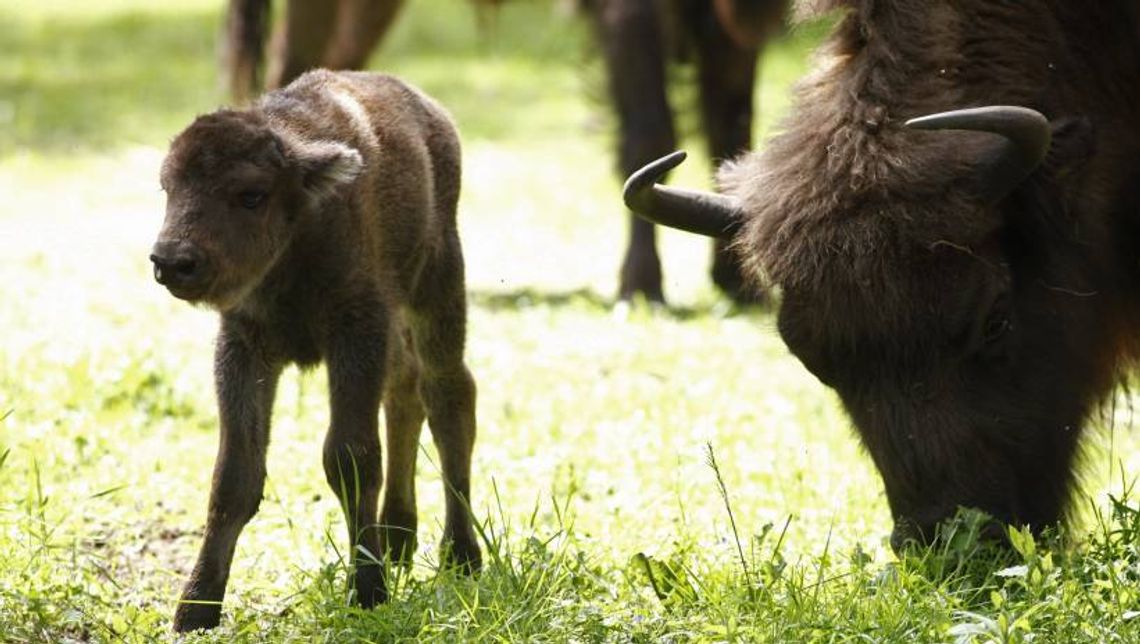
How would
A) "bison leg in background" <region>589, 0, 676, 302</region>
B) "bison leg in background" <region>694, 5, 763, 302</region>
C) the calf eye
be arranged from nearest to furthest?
the calf eye < "bison leg in background" <region>589, 0, 676, 302</region> < "bison leg in background" <region>694, 5, 763, 302</region>

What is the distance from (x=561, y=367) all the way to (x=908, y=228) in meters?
4.23

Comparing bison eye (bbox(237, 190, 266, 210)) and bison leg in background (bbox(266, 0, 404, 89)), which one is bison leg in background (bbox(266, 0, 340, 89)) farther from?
bison eye (bbox(237, 190, 266, 210))

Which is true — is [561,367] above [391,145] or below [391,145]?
below

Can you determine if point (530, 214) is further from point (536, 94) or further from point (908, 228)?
point (908, 228)

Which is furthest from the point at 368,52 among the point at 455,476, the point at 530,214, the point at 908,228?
the point at 908,228

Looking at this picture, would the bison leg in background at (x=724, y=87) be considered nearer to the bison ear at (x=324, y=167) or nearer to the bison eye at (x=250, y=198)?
the bison ear at (x=324, y=167)

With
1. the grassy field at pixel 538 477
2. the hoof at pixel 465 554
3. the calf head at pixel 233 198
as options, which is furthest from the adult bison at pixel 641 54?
the calf head at pixel 233 198

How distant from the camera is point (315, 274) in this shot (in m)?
5.02

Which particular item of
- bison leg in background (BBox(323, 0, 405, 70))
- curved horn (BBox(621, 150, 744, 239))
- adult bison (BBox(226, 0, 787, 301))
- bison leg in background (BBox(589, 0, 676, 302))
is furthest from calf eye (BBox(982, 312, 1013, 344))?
bison leg in background (BBox(323, 0, 405, 70))

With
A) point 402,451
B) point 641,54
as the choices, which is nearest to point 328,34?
point 641,54

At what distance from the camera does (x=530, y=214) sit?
13.9 m

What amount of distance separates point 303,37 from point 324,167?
663 centimetres

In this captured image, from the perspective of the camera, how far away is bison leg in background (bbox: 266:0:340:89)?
1127 cm

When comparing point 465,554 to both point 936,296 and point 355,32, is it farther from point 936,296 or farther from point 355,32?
point 355,32
